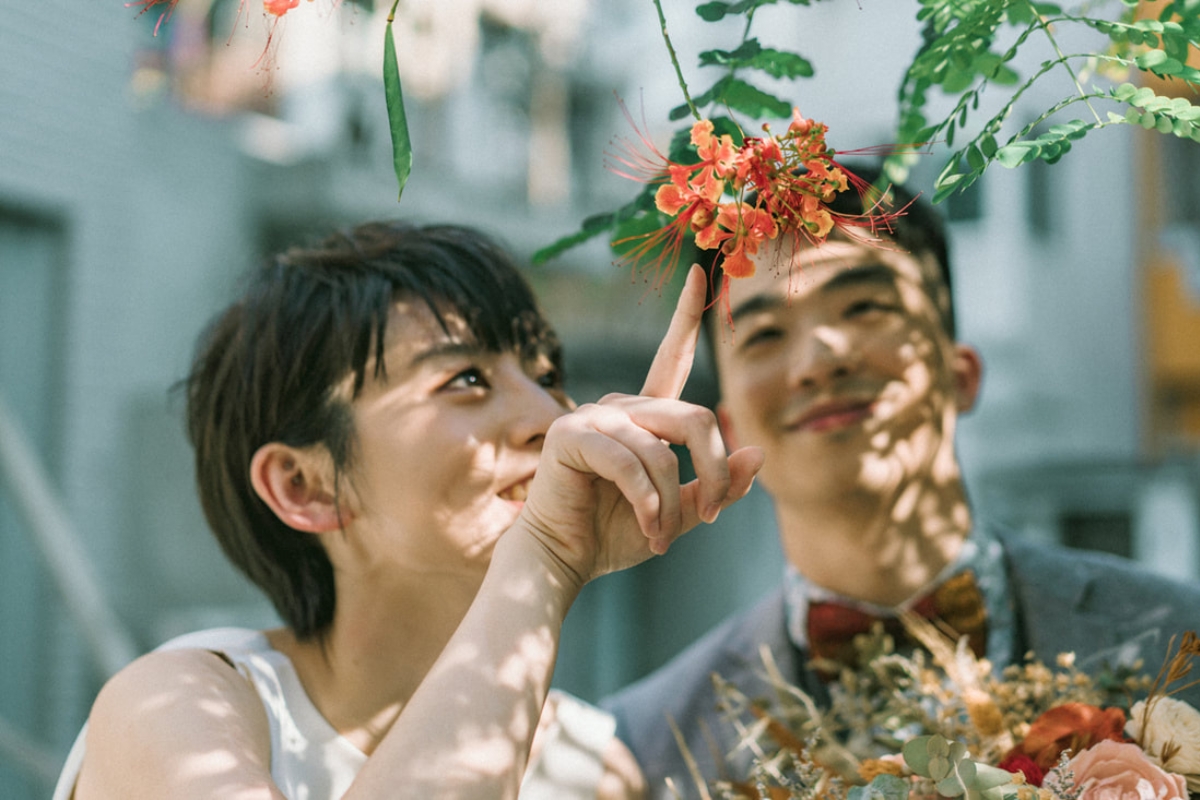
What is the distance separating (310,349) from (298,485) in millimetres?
192

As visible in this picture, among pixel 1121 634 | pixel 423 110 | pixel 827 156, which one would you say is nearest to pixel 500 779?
pixel 827 156

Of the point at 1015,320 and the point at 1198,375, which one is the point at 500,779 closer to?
the point at 1015,320

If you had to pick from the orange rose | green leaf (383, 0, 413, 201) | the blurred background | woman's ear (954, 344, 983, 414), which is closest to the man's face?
woman's ear (954, 344, 983, 414)

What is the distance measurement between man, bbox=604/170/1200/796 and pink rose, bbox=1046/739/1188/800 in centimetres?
54

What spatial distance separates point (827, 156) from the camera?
1042mm

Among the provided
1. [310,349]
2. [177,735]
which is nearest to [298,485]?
[310,349]

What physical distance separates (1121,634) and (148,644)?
457 cm

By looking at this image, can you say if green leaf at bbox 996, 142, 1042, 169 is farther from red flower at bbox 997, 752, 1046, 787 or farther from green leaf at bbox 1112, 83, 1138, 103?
red flower at bbox 997, 752, 1046, 787

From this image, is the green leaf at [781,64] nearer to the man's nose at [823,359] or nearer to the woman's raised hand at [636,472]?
Answer: the woman's raised hand at [636,472]

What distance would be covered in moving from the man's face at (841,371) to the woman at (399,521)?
36cm

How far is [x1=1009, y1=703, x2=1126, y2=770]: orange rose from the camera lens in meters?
1.21

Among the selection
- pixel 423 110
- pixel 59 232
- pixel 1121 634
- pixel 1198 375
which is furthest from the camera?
pixel 1198 375

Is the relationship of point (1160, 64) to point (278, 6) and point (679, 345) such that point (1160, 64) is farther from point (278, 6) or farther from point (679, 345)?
point (278, 6)

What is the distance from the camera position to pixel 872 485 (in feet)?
5.77
